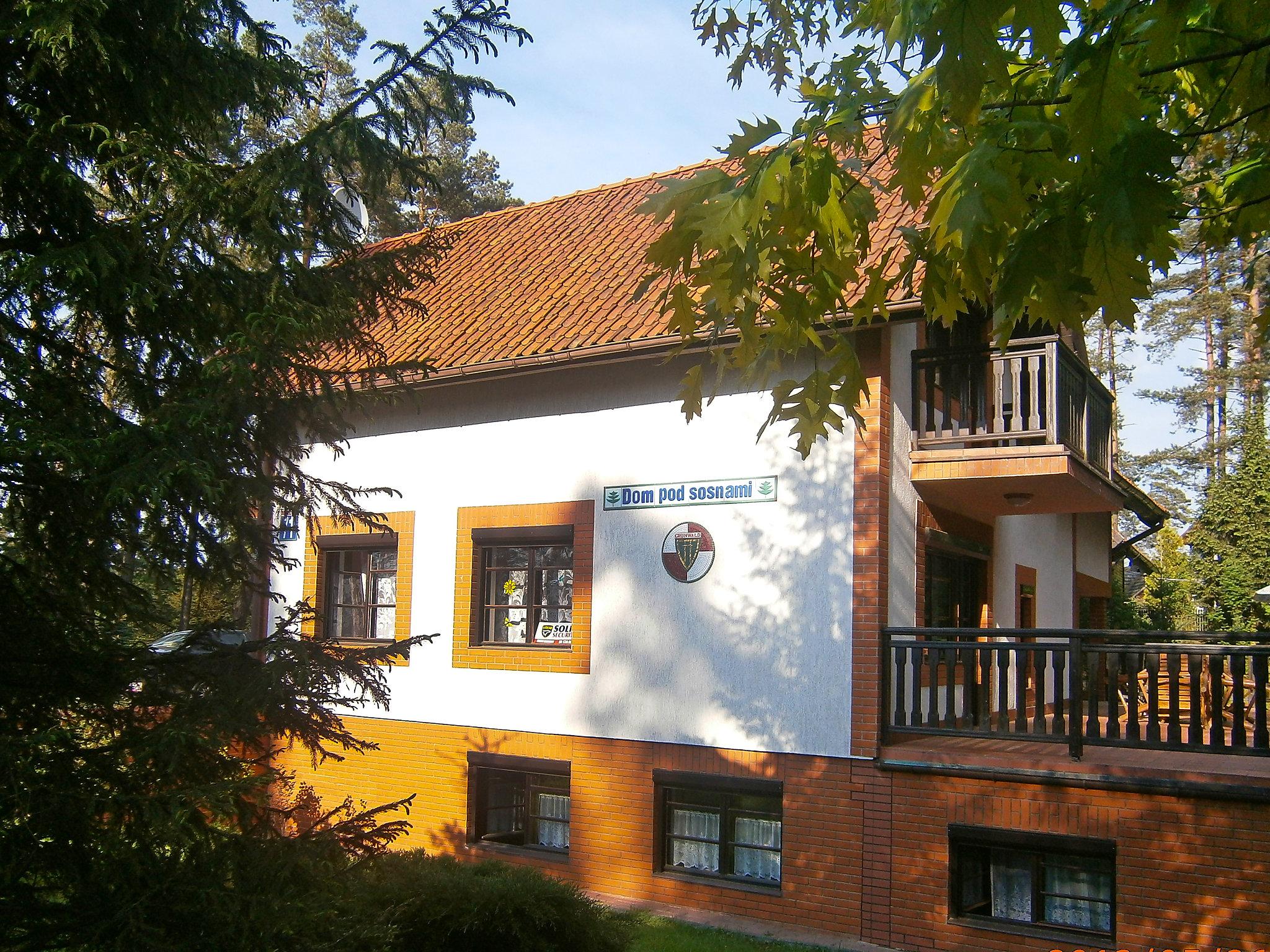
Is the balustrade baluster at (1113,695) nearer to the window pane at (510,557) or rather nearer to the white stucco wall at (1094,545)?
the window pane at (510,557)

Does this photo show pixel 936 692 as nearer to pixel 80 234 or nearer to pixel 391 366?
pixel 391 366

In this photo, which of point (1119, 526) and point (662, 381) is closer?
point (662, 381)

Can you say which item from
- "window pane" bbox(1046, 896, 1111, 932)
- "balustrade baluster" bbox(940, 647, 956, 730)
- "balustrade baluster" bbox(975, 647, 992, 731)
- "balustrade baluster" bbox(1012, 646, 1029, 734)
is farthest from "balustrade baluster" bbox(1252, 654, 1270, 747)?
"balustrade baluster" bbox(940, 647, 956, 730)

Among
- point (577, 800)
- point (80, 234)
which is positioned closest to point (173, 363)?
point (80, 234)

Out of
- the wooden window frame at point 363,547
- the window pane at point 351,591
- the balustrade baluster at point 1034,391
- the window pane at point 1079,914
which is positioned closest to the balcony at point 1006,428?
the balustrade baluster at point 1034,391

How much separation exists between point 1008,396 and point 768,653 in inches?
143

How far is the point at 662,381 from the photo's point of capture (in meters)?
12.5

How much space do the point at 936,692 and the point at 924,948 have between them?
7.15 ft

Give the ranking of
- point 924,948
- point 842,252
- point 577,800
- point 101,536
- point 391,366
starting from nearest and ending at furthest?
point 842,252 < point 101,536 < point 391,366 < point 924,948 < point 577,800

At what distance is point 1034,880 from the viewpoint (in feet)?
33.1

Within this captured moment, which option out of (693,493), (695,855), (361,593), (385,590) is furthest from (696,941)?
(361,593)

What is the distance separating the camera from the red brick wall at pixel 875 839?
9.09 meters

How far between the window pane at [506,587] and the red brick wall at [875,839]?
59.6 inches

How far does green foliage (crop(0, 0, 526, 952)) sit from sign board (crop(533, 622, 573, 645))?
6.06m
